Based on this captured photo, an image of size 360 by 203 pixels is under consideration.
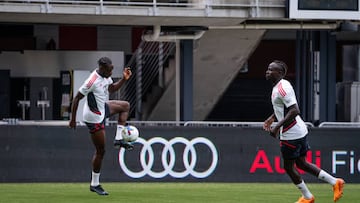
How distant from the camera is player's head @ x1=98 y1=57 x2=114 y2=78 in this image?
1565cm

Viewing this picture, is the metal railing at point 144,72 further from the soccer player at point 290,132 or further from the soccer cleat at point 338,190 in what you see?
the soccer cleat at point 338,190

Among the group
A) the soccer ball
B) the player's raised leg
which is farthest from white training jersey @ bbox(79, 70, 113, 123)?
the soccer ball

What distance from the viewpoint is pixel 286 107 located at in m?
14.3

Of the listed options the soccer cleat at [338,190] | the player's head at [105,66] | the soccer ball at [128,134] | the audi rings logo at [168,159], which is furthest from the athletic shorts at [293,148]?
the audi rings logo at [168,159]

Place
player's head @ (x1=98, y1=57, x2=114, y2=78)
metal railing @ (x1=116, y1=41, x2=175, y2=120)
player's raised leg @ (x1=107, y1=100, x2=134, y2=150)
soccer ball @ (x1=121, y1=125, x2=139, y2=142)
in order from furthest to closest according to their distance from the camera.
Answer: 1. metal railing @ (x1=116, y1=41, x2=175, y2=120)
2. soccer ball @ (x1=121, y1=125, x2=139, y2=142)
3. player's raised leg @ (x1=107, y1=100, x2=134, y2=150)
4. player's head @ (x1=98, y1=57, x2=114, y2=78)

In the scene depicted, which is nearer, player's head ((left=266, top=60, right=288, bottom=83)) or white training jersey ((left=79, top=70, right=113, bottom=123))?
player's head ((left=266, top=60, right=288, bottom=83))

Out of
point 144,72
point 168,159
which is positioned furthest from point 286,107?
point 144,72

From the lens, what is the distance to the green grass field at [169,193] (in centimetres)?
1530

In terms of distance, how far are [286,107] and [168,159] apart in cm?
680

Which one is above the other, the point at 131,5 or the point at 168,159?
the point at 131,5

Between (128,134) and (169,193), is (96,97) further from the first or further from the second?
(169,193)

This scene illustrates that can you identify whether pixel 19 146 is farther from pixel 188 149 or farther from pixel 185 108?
pixel 185 108

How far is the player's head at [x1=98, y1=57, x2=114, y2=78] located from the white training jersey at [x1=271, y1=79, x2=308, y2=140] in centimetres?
275

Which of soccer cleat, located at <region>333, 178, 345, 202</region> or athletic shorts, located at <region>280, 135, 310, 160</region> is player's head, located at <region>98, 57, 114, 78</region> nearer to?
athletic shorts, located at <region>280, 135, 310, 160</region>
